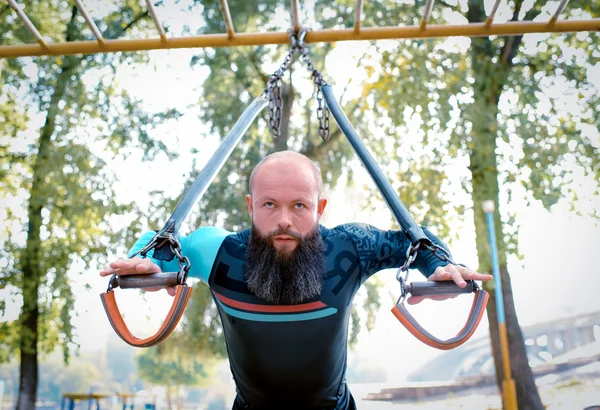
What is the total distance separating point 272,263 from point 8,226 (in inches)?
292

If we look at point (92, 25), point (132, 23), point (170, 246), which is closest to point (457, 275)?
point (170, 246)

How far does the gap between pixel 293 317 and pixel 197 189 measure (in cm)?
62

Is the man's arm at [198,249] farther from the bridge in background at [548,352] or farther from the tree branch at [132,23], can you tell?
the tree branch at [132,23]

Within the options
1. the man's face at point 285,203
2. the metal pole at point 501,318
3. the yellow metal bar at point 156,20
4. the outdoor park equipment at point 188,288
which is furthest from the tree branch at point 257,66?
the man's face at point 285,203

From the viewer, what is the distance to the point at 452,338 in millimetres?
1729

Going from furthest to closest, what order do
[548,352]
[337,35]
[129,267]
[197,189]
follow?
1. [548,352]
2. [337,35]
3. [197,189]
4. [129,267]

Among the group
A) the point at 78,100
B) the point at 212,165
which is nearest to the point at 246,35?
the point at 212,165

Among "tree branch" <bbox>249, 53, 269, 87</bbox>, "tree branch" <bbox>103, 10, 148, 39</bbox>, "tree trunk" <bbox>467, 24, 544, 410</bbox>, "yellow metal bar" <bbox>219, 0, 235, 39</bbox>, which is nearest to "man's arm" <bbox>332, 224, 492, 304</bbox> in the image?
"yellow metal bar" <bbox>219, 0, 235, 39</bbox>

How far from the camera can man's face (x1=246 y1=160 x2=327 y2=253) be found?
79.5 inches

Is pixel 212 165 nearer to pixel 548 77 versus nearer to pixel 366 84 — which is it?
pixel 366 84

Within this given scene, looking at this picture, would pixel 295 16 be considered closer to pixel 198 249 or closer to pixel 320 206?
pixel 320 206

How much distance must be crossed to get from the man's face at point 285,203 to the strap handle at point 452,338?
48 centimetres

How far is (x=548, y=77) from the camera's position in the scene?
23.6 feet

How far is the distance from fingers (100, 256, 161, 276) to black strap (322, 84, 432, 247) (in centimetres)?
91
